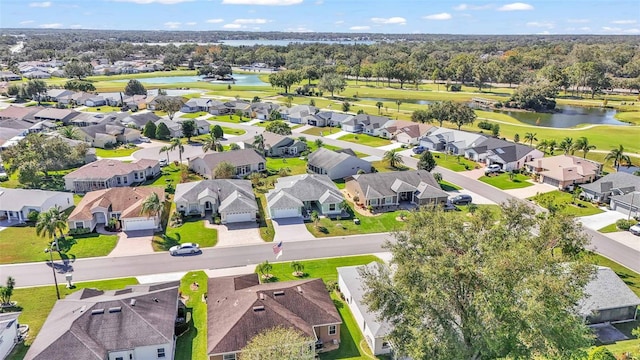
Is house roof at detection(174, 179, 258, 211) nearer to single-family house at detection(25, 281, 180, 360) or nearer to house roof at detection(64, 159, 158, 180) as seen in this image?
house roof at detection(64, 159, 158, 180)

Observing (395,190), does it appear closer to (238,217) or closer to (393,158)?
(393,158)

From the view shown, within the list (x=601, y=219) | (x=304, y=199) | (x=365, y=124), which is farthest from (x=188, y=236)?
(x=365, y=124)

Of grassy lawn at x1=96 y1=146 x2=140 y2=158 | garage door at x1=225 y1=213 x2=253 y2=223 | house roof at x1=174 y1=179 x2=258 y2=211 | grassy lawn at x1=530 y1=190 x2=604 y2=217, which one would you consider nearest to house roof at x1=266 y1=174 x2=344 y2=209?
house roof at x1=174 y1=179 x2=258 y2=211

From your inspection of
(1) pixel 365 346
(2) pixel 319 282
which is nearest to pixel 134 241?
(2) pixel 319 282

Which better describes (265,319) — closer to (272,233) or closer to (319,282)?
(319,282)

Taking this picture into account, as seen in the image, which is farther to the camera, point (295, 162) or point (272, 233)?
point (295, 162)

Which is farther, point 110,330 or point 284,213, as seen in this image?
point 284,213

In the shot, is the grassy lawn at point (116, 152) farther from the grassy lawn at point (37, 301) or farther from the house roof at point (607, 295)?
the house roof at point (607, 295)
